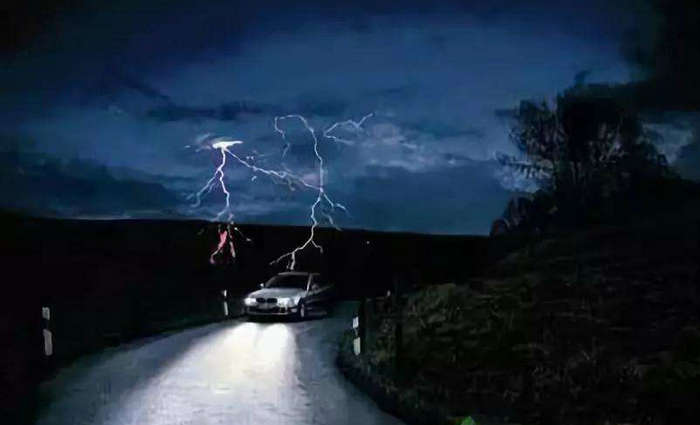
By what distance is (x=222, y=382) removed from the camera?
14.2 ft

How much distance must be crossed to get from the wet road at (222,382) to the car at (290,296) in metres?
0.14

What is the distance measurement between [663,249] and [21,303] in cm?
397

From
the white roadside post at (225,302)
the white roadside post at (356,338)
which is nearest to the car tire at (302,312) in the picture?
the white roadside post at (356,338)

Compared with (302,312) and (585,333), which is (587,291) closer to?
(585,333)

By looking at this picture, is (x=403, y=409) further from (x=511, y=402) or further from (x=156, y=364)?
(x=156, y=364)

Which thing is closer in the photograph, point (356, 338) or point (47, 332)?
point (356, 338)

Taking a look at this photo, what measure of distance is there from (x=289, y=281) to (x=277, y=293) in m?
0.29

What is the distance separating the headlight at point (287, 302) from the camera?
4.82 m

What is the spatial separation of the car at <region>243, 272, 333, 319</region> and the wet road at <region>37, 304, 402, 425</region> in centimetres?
14

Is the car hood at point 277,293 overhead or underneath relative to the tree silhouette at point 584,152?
underneath

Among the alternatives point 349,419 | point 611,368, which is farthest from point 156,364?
point 611,368

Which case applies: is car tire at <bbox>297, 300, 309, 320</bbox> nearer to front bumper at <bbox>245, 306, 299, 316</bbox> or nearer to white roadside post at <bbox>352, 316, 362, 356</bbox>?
front bumper at <bbox>245, 306, 299, 316</bbox>

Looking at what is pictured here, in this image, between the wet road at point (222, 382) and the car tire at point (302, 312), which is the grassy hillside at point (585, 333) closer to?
the wet road at point (222, 382)

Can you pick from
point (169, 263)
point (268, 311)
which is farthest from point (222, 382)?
point (169, 263)
